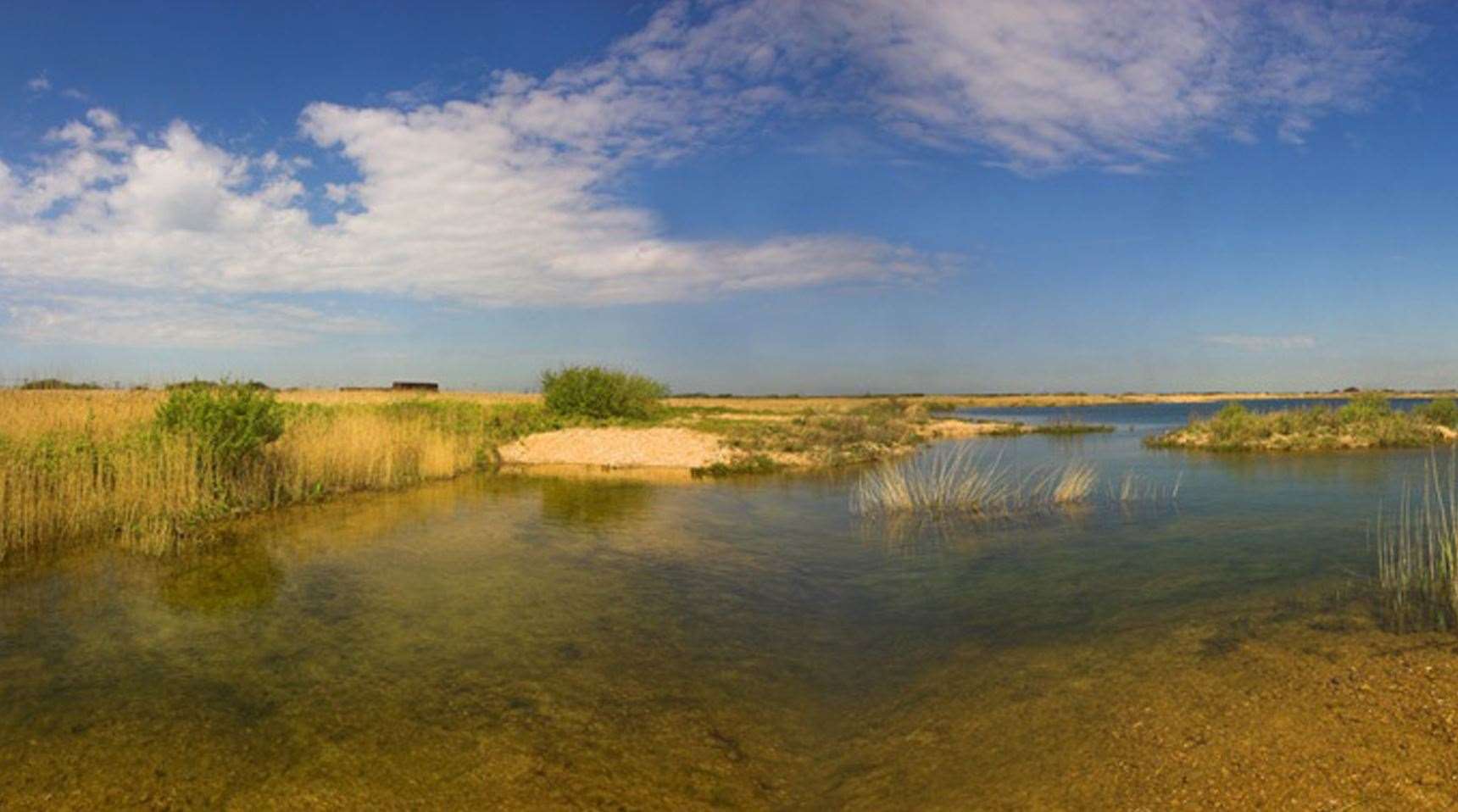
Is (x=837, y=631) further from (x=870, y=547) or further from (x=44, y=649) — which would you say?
(x=44, y=649)

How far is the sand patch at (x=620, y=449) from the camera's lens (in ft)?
84.5

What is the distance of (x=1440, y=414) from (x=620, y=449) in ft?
111

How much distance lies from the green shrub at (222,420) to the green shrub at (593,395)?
1861 centimetres

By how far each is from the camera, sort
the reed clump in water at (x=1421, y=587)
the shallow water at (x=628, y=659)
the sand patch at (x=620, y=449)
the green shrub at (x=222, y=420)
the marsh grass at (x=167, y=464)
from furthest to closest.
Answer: the sand patch at (x=620, y=449) → the green shrub at (x=222, y=420) → the marsh grass at (x=167, y=464) → the reed clump in water at (x=1421, y=587) → the shallow water at (x=628, y=659)

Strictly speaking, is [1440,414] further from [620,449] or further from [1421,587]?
[620,449]

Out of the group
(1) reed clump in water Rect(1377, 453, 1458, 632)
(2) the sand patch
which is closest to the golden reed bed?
(2) the sand patch

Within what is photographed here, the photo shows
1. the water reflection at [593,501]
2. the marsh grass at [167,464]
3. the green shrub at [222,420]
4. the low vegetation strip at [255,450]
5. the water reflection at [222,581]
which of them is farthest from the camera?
the water reflection at [593,501]

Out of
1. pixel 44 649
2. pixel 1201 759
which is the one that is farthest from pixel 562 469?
pixel 1201 759

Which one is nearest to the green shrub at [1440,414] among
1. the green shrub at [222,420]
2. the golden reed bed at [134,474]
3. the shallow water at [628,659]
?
the shallow water at [628,659]

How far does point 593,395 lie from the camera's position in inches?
1400

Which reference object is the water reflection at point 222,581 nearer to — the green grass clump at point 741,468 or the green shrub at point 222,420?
the green shrub at point 222,420

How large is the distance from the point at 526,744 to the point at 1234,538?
1150 cm

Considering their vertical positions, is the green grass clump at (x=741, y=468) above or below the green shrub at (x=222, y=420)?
below

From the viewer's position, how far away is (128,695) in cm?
648
